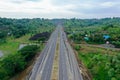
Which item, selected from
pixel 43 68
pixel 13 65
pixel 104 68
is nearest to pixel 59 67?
pixel 43 68

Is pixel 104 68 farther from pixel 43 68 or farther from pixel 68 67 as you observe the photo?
pixel 43 68

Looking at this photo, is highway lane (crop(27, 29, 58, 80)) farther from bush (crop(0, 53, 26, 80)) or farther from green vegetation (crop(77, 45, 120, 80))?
green vegetation (crop(77, 45, 120, 80))

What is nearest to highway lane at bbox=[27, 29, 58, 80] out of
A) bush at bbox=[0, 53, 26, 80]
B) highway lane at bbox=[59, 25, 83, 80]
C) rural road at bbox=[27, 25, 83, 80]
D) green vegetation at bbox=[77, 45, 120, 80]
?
rural road at bbox=[27, 25, 83, 80]

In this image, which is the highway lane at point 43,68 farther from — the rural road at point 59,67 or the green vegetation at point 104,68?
the green vegetation at point 104,68

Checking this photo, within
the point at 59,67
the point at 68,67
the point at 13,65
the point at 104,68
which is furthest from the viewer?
the point at 13,65

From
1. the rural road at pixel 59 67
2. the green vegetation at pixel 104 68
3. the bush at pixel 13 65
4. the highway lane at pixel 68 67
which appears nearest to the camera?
the rural road at pixel 59 67

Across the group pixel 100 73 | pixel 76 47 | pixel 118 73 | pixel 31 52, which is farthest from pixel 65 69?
pixel 76 47

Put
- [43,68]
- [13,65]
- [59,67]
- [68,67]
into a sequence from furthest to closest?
1. [13,65]
2. [59,67]
3. [68,67]
4. [43,68]

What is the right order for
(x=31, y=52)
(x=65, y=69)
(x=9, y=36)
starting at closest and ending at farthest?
(x=65, y=69), (x=31, y=52), (x=9, y=36)

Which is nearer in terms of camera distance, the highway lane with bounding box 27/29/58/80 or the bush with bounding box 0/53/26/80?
the highway lane with bounding box 27/29/58/80

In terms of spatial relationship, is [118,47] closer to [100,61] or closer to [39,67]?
[100,61]

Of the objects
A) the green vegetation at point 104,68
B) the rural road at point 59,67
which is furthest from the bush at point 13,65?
the green vegetation at point 104,68
